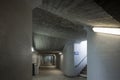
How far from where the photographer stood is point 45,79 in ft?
35.3

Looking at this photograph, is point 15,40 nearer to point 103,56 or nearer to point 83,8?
point 83,8

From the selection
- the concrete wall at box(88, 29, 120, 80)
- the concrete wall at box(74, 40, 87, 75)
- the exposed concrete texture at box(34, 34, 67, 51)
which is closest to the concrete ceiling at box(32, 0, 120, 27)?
the concrete wall at box(88, 29, 120, 80)

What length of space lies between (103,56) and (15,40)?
3.64m

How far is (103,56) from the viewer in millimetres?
4965

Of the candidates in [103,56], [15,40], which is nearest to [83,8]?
[15,40]

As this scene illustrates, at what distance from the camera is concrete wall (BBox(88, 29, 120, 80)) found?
14.5 feet

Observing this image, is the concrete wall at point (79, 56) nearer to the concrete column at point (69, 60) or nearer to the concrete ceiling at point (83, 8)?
the concrete column at point (69, 60)

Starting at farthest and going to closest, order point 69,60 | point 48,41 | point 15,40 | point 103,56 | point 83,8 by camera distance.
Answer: point 69,60, point 48,41, point 103,56, point 83,8, point 15,40

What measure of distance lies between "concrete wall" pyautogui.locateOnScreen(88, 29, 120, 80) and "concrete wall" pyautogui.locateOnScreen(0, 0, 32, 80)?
2851 millimetres

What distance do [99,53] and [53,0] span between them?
271 centimetres

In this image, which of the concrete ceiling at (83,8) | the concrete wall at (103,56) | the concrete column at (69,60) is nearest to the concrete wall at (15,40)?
the concrete ceiling at (83,8)

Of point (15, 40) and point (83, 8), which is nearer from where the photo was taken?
point (15, 40)

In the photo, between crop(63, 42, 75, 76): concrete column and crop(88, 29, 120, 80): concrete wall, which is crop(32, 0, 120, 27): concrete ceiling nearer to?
crop(88, 29, 120, 80): concrete wall

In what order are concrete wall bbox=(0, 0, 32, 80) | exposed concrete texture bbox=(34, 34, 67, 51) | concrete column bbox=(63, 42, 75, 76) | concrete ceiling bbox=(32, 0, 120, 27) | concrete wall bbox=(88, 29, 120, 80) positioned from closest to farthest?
concrete wall bbox=(0, 0, 32, 80) < concrete ceiling bbox=(32, 0, 120, 27) < concrete wall bbox=(88, 29, 120, 80) < exposed concrete texture bbox=(34, 34, 67, 51) < concrete column bbox=(63, 42, 75, 76)
